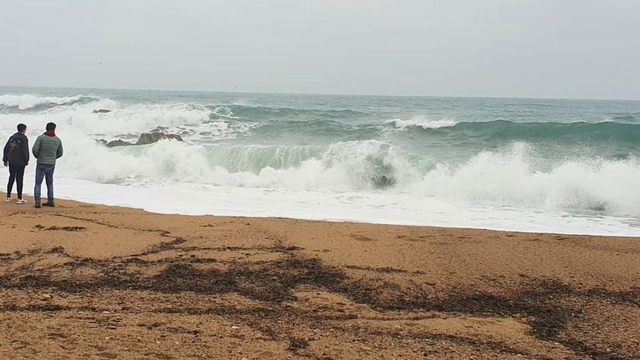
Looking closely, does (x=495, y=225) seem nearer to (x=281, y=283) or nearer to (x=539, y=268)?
(x=539, y=268)

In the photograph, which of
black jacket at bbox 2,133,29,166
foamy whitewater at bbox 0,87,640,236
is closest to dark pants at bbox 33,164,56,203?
black jacket at bbox 2,133,29,166

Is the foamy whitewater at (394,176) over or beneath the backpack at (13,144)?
beneath

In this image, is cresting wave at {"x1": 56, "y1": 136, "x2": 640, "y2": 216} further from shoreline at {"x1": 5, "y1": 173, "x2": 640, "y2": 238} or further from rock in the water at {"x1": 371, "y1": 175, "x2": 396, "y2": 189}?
shoreline at {"x1": 5, "y1": 173, "x2": 640, "y2": 238}

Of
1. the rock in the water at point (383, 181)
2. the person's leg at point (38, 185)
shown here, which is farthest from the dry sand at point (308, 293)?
the rock in the water at point (383, 181)

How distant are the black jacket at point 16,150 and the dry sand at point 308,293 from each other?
268 cm

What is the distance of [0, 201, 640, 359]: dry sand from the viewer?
12.0 feet

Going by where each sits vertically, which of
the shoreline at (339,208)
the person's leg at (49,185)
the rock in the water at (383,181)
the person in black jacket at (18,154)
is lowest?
the shoreline at (339,208)

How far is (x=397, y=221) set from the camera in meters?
9.15

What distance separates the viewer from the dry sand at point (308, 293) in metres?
3.67

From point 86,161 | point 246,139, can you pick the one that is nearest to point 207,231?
point 86,161

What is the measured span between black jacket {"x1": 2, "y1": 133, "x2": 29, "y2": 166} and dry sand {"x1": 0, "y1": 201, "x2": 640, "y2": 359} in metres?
2.68

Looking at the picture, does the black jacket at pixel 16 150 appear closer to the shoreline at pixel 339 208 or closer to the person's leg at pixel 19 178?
the person's leg at pixel 19 178

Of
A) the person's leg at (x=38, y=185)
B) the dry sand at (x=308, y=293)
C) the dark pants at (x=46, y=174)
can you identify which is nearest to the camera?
the dry sand at (x=308, y=293)

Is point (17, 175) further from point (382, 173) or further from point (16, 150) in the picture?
point (382, 173)
